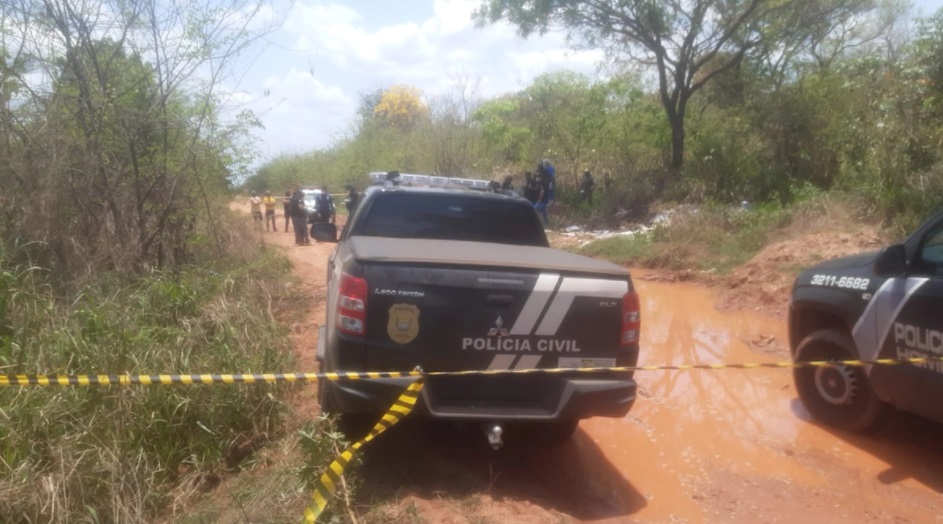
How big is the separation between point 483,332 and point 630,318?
0.87m

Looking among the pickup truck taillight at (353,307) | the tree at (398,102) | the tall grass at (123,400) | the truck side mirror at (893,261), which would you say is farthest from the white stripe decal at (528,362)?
the tree at (398,102)

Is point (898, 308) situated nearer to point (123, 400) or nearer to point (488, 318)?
point (488, 318)

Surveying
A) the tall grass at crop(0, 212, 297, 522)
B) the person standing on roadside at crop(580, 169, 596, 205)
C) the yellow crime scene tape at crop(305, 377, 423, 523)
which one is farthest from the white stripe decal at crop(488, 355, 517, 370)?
the person standing on roadside at crop(580, 169, 596, 205)

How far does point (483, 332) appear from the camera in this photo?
4094 mm

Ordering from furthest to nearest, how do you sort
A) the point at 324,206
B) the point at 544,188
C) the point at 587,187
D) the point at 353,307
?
the point at 587,187 → the point at 544,188 → the point at 324,206 → the point at 353,307

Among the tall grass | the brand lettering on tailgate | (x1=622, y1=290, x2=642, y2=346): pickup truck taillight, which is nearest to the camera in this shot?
the tall grass

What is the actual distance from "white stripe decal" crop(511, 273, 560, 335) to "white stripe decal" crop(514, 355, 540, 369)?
15 centimetres

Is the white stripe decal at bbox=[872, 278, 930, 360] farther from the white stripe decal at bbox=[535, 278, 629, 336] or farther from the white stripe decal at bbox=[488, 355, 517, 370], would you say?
the white stripe decal at bbox=[488, 355, 517, 370]

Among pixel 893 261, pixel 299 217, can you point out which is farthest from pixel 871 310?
pixel 299 217

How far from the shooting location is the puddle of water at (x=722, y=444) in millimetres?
4531

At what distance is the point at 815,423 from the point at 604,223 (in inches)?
544

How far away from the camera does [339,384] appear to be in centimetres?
398

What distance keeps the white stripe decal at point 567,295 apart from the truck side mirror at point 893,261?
1896mm

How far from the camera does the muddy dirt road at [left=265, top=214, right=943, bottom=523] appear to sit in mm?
4164
